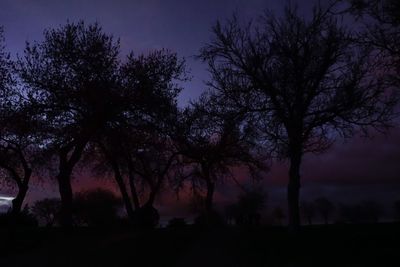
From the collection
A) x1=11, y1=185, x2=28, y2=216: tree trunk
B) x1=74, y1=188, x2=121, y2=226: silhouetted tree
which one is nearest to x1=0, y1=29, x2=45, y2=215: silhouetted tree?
x1=11, y1=185, x2=28, y2=216: tree trunk

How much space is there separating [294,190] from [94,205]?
2220 inches

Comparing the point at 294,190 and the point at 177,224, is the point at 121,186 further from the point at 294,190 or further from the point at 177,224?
the point at 294,190

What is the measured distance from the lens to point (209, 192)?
45.8m

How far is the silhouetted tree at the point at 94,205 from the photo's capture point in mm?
75250

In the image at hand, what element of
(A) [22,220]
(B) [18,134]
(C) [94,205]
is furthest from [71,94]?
(C) [94,205]

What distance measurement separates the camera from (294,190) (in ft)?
96.9

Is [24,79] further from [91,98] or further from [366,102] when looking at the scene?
[366,102]

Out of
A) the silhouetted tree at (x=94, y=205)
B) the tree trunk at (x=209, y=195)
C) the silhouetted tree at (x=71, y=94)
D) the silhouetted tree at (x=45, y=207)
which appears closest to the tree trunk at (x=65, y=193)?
the silhouetted tree at (x=71, y=94)

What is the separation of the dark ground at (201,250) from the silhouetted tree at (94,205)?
44889 mm

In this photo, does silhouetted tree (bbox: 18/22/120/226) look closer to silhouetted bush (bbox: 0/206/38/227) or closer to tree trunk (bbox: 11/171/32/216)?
tree trunk (bbox: 11/171/32/216)

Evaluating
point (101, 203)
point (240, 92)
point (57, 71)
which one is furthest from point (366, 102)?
point (101, 203)

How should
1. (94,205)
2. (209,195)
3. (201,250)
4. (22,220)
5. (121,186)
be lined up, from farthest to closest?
(94,205)
(22,220)
(209,195)
(121,186)
(201,250)

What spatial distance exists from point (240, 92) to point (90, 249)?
45.3ft

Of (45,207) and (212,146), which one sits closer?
(212,146)
